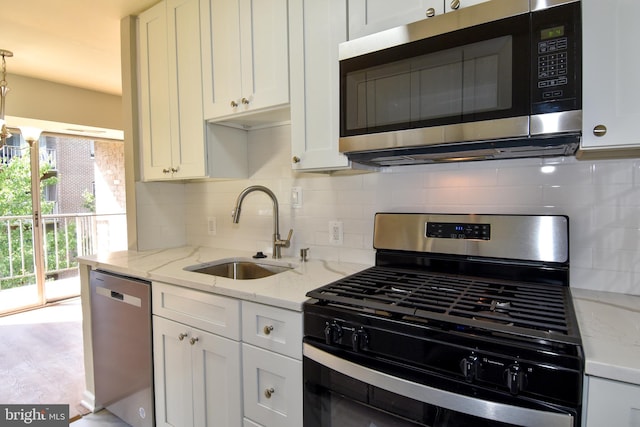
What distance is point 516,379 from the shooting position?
801 mm

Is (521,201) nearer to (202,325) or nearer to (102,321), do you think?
(202,325)

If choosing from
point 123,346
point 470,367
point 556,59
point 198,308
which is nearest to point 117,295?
point 123,346

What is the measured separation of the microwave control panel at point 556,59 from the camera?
3.22ft

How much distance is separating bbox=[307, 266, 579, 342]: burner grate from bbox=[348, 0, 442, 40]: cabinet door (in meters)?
0.95

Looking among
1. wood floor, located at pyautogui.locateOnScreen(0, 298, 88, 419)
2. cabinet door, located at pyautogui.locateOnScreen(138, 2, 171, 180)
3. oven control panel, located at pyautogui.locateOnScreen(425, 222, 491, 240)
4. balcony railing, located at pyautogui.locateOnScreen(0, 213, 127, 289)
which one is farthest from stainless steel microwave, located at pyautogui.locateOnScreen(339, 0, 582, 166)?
balcony railing, located at pyautogui.locateOnScreen(0, 213, 127, 289)

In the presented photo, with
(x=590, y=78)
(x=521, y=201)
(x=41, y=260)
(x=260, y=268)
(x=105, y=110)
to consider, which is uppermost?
(x=105, y=110)

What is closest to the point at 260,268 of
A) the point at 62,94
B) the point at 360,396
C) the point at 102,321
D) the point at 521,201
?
the point at 102,321

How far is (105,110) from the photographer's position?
382cm

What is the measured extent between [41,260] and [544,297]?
16.0ft

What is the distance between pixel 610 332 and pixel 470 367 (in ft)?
1.26

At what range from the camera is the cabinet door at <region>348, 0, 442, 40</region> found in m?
1.23

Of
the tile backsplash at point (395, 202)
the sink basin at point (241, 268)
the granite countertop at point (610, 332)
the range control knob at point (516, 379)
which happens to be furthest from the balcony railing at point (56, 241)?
the granite countertop at point (610, 332)

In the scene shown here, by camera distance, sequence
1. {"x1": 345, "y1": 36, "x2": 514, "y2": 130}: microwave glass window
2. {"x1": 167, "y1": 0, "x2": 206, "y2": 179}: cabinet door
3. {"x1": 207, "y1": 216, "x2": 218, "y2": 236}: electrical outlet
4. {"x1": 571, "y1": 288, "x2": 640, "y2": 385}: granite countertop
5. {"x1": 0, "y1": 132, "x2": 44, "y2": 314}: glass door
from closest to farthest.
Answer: {"x1": 571, "y1": 288, "x2": 640, "y2": 385}: granite countertop
{"x1": 345, "y1": 36, "x2": 514, "y2": 130}: microwave glass window
{"x1": 167, "y1": 0, "x2": 206, "y2": 179}: cabinet door
{"x1": 207, "y1": 216, "x2": 218, "y2": 236}: electrical outlet
{"x1": 0, "y1": 132, "x2": 44, "y2": 314}: glass door

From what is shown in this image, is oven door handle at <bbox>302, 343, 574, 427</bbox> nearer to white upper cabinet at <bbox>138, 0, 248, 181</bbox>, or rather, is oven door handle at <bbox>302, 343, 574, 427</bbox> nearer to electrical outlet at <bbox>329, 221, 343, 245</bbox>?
electrical outlet at <bbox>329, 221, 343, 245</bbox>
